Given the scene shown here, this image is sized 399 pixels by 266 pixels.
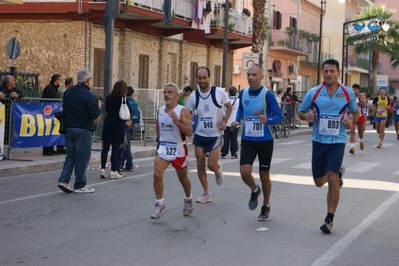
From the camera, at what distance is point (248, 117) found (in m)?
10.2

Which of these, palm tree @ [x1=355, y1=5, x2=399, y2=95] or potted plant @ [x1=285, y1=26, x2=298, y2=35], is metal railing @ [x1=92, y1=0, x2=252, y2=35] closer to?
potted plant @ [x1=285, y1=26, x2=298, y2=35]

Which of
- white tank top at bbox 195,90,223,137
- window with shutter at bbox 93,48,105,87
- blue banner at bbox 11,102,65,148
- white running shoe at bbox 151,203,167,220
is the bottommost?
white running shoe at bbox 151,203,167,220

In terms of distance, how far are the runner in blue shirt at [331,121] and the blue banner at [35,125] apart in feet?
30.8

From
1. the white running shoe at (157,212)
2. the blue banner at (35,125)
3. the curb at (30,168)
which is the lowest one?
the curb at (30,168)

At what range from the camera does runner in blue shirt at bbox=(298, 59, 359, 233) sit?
9.33 m

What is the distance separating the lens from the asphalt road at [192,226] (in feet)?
25.6

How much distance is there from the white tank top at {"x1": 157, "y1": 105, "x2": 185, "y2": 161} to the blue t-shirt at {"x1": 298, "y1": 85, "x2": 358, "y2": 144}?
1.73m

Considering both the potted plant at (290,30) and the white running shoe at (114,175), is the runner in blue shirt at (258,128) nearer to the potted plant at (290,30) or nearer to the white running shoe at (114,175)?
the white running shoe at (114,175)

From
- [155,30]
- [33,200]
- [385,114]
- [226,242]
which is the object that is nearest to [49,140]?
[33,200]

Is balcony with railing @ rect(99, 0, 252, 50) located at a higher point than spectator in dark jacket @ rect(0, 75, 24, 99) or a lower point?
higher

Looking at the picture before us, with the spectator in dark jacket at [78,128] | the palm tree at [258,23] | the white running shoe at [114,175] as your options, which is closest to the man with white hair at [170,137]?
the spectator in dark jacket at [78,128]

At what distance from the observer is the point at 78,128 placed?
12.8 metres

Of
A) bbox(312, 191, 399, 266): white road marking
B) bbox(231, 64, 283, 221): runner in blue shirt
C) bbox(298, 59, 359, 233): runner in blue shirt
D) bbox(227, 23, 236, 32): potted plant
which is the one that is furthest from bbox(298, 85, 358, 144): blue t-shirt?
bbox(227, 23, 236, 32): potted plant

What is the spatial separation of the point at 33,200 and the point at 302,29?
4826 centimetres
